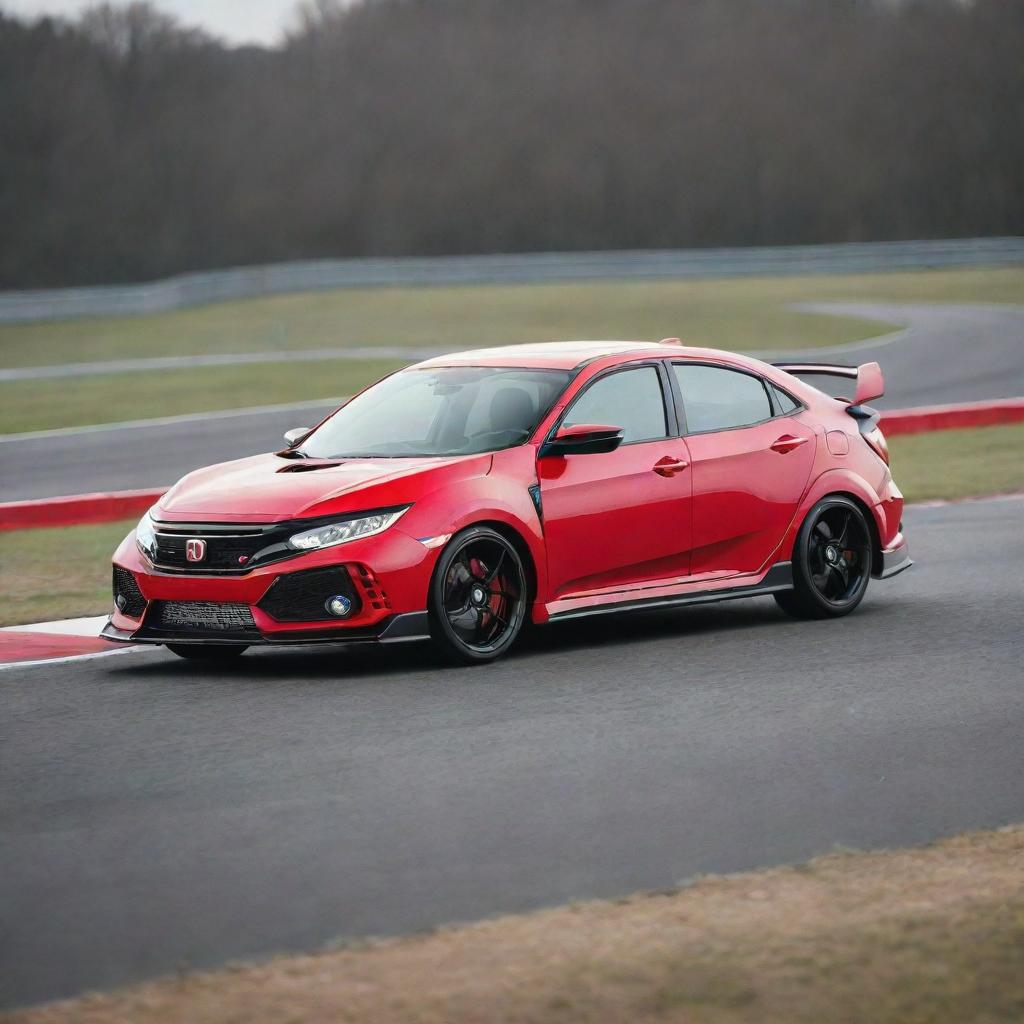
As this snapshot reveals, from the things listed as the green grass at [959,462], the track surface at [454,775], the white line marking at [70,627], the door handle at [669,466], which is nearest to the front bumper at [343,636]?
the track surface at [454,775]

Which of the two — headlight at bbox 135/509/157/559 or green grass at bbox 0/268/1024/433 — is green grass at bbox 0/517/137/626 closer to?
headlight at bbox 135/509/157/559

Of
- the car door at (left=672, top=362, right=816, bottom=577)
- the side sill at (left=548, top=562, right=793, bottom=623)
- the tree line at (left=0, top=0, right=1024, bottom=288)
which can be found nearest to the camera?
the side sill at (left=548, top=562, right=793, bottom=623)

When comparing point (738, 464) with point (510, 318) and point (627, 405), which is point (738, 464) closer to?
point (627, 405)

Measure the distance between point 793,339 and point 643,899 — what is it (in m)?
34.1

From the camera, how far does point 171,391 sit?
31.8 meters

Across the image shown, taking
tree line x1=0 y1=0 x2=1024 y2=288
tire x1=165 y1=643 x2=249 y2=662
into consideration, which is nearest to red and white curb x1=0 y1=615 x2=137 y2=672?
tire x1=165 y1=643 x2=249 y2=662

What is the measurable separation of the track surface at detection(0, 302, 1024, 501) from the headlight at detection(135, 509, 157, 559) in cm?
1005

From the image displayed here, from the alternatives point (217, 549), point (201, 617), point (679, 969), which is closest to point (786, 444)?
point (217, 549)

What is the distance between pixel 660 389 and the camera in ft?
32.0

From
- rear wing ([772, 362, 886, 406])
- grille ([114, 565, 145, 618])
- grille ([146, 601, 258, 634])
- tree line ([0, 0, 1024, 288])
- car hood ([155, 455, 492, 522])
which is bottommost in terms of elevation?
grille ([146, 601, 258, 634])

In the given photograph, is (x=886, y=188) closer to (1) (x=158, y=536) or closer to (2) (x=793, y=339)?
(2) (x=793, y=339)

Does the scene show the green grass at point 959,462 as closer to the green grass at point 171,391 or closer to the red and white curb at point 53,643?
the red and white curb at point 53,643

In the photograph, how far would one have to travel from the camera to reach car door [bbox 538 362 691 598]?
907 cm

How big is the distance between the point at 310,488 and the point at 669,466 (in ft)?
6.03
